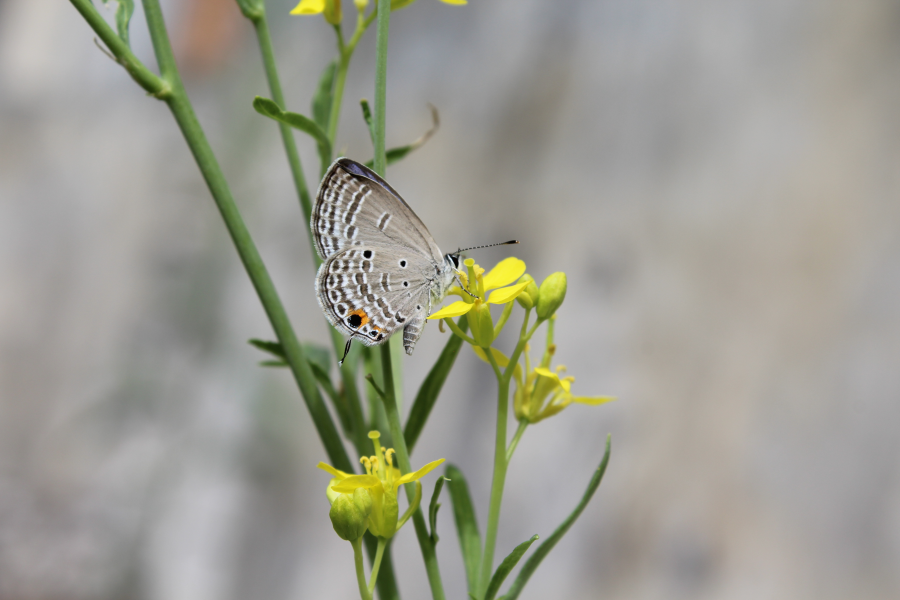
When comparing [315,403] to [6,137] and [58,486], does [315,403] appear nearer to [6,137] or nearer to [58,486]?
[58,486]

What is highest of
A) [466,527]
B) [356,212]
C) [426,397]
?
[356,212]

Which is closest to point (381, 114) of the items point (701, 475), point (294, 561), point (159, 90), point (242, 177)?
point (159, 90)

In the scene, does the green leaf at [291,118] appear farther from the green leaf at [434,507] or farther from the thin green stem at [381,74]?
the green leaf at [434,507]

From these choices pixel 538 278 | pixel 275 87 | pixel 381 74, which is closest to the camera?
pixel 381 74

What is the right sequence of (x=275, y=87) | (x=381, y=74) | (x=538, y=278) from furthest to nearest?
(x=538, y=278) → (x=275, y=87) → (x=381, y=74)

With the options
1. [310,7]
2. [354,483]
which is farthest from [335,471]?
[310,7]

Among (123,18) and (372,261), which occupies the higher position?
(123,18)

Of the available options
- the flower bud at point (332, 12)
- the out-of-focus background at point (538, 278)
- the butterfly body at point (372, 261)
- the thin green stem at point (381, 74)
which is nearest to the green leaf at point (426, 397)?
the butterfly body at point (372, 261)

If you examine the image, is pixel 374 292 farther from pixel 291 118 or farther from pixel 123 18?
pixel 123 18
